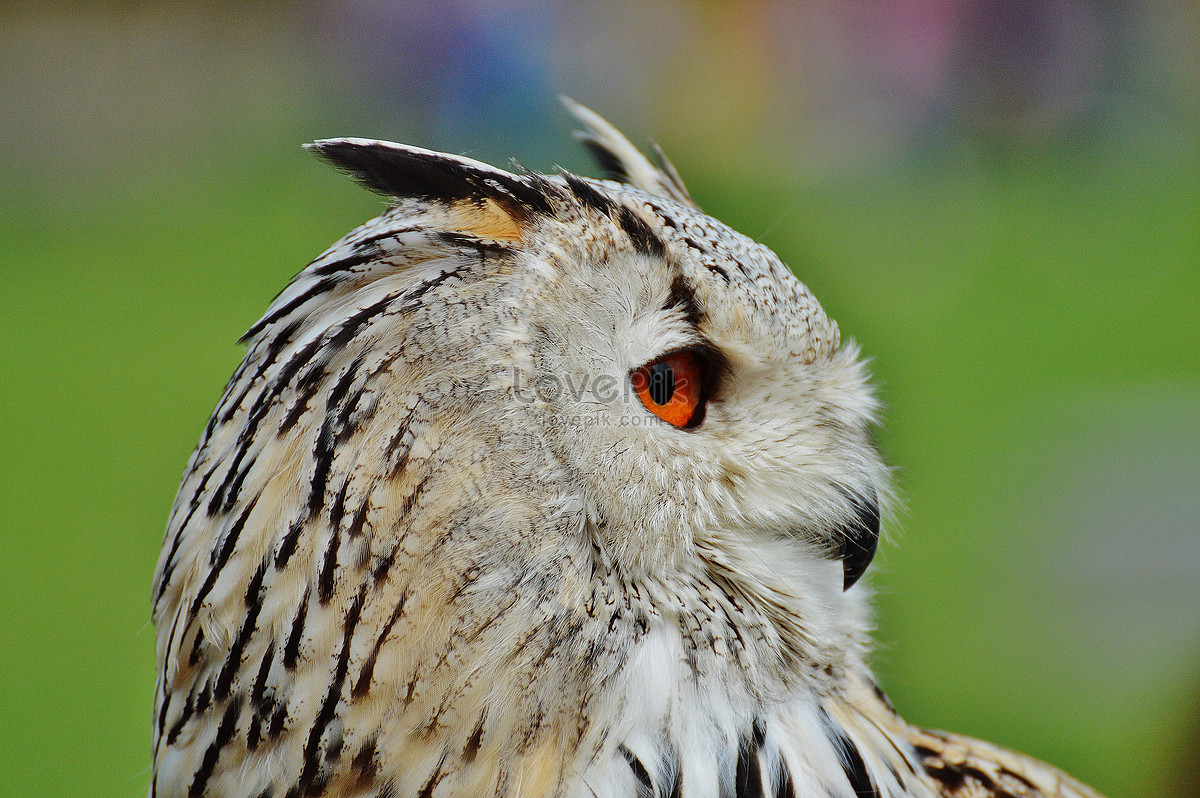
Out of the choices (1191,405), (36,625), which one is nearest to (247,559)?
(36,625)

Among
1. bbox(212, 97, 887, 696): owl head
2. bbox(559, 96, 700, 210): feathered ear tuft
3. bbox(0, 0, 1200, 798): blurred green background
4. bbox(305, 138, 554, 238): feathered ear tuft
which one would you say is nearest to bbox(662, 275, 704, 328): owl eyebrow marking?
bbox(212, 97, 887, 696): owl head

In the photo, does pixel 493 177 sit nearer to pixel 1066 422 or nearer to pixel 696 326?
pixel 696 326

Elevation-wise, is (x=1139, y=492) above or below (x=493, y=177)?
above

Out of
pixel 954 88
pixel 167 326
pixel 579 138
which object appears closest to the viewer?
pixel 579 138

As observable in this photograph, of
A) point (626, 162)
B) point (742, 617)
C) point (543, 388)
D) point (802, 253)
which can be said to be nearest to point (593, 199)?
point (543, 388)

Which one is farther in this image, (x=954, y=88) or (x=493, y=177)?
(x=954, y=88)

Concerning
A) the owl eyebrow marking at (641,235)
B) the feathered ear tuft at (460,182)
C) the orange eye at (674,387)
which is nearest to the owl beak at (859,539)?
the orange eye at (674,387)

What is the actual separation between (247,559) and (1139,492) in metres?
3.57

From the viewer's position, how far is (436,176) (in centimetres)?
66

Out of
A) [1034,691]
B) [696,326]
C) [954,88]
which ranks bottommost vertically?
[1034,691]

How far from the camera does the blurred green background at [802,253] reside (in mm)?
2543

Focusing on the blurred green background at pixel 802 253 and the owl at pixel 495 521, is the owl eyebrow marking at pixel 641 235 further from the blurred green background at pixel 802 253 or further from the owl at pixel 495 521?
the blurred green background at pixel 802 253

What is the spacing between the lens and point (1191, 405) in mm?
3188

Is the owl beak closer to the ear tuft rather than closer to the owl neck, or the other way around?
the owl neck
